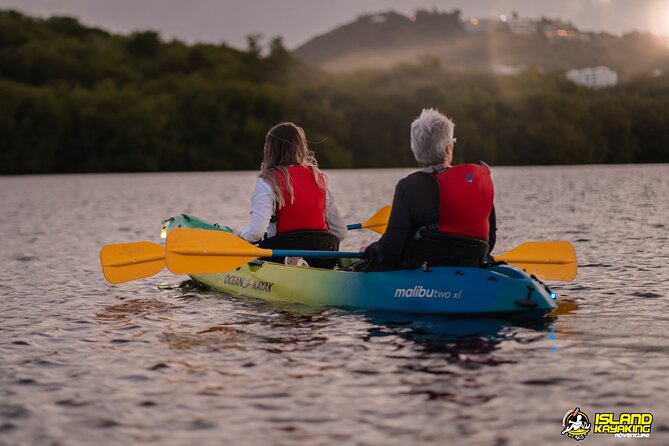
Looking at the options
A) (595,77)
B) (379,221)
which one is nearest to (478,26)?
(595,77)

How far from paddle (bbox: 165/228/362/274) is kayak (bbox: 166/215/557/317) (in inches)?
→ 15.9

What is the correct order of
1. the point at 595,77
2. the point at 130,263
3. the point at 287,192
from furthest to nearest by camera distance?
the point at 595,77 < the point at 130,263 < the point at 287,192

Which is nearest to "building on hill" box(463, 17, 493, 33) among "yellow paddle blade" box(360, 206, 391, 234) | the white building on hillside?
the white building on hillside

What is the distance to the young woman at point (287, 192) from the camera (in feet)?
27.1

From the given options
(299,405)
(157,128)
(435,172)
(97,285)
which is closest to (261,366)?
(299,405)

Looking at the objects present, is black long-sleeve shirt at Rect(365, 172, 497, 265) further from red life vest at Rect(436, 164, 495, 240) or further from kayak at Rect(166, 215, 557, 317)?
kayak at Rect(166, 215, 557, 317)

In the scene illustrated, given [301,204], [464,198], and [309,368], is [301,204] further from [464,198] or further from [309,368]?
[309,368]

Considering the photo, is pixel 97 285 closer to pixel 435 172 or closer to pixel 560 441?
pixel 435 172

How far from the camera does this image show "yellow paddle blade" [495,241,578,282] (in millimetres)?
8641

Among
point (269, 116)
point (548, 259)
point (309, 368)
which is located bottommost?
point (309, 368)

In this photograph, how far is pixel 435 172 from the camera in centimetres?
700

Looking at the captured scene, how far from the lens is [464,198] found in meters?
7.01

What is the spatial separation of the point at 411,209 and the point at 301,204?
162 cm

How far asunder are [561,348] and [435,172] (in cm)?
164
